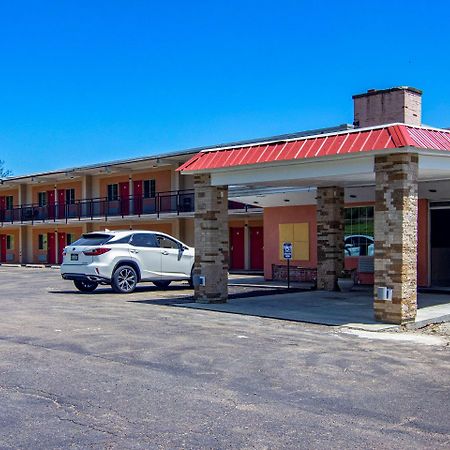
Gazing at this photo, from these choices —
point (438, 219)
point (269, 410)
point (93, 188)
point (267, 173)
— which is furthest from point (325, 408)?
point (93, 188)

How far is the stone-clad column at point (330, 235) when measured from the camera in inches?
789

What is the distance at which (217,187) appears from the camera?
53.8ft

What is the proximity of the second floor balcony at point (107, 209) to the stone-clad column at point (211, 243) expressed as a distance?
13.8 metres

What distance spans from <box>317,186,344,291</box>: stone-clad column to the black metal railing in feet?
45.3

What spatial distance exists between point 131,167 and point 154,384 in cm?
3080

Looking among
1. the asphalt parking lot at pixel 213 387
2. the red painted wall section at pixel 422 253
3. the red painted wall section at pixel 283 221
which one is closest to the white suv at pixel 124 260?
the red painted wall section at pixel 283 221

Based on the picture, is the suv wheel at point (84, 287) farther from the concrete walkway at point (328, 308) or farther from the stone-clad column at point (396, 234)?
the stone-clad column at point (396, 234)

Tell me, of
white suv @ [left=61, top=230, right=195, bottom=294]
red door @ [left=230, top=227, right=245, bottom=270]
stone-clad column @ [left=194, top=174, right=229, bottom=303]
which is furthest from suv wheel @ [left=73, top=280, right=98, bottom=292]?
red door @ [left=230, top=227, right=245, bottom=270]

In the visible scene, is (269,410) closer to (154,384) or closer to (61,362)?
(154,384)

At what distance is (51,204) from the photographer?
44625 millimetres

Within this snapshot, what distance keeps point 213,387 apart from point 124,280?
11809 millimetres

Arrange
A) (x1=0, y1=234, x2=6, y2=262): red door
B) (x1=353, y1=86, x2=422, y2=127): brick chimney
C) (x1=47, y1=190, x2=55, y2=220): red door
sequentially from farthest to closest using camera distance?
(x1=0, y1=234, x2=6, y2=262): red door, (x1=47, y1=190, x2=55, y2=220): red door, (x1=353, y1=86, x2=422, y2=127): brick chimney

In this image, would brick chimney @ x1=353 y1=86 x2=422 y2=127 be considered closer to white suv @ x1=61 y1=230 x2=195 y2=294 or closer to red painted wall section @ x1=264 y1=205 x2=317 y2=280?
red painted wall section @ x1=264 y1=205 x2=317 y2=280

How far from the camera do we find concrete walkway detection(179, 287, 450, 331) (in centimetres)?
1301
